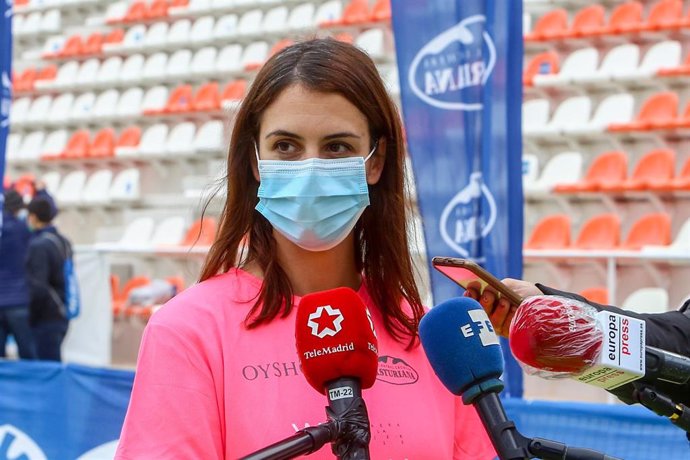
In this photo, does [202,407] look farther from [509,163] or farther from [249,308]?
[509,163]

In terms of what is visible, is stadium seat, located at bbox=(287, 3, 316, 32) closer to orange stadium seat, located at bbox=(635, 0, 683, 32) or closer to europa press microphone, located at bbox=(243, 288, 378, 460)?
orange stadium seat, located at bbox=(635, 0, 683, 32)

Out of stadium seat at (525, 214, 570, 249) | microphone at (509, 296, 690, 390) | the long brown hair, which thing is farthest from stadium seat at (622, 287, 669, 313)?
microphone at (509, 296, 690, 390)

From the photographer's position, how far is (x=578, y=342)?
1.19m

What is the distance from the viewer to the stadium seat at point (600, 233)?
27.8ft

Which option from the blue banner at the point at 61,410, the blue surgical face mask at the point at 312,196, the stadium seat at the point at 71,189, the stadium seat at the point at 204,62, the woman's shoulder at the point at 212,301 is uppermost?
the blue surgical face mask at the point at 312,196

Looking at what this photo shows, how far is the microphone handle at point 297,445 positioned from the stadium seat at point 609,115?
8985 millimetres

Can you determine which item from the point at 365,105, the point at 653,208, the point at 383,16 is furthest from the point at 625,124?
the point at 365,105

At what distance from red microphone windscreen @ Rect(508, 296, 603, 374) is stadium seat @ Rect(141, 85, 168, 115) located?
1287 cm

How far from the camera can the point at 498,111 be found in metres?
4.10

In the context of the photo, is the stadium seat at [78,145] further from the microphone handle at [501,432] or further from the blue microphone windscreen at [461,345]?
the microphone handle at [501,432]

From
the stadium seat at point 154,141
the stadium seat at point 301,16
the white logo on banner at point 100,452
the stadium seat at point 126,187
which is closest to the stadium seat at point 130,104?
the stadium seat at point 154,141

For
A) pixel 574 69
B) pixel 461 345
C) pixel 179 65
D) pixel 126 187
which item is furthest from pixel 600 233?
pixel 461 345

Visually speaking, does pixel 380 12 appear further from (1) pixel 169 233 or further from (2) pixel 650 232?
(2) pixel 650 232

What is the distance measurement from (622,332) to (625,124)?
877 centimetres
